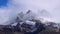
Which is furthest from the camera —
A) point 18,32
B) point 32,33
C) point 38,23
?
point 38,23

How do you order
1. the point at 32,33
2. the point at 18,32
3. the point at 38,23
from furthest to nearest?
the point at 38,23
the point at 18,32
the point at 32,33

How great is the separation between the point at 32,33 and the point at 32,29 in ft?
40.1

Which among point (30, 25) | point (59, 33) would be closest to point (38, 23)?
point (30, 25)

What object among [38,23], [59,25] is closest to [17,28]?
[38,23]

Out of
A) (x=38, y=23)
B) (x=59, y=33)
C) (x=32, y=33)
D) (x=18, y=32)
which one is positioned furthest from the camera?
(x=38, y=23)

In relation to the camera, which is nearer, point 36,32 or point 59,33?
point 59,33

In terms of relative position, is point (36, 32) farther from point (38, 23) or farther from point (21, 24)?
point (21, 24)

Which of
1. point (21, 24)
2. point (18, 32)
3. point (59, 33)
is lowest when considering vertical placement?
point (59, 33)

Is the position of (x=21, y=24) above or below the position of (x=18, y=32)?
above

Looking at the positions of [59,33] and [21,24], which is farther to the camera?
[21,24]

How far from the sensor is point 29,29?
126 m

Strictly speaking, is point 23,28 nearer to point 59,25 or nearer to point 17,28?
point 17,28

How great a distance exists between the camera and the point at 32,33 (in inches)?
4515

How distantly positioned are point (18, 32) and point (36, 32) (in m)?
12.1
